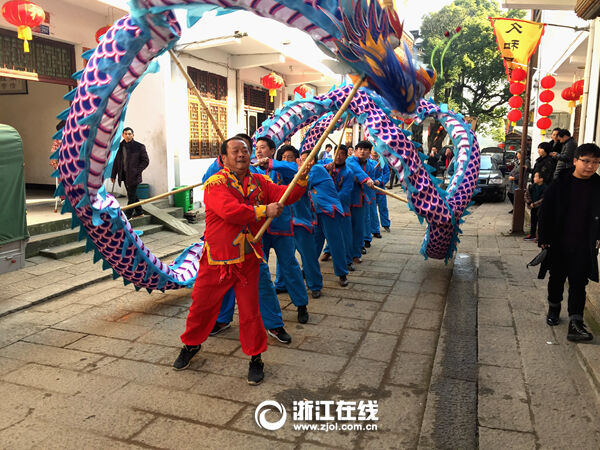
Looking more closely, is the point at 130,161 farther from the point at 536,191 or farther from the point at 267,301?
the point at 536,191

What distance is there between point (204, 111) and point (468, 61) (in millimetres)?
19266

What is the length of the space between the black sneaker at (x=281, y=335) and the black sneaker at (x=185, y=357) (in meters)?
0.70

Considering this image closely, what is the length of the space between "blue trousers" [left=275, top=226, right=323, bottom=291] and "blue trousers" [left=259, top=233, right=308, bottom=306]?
31cm

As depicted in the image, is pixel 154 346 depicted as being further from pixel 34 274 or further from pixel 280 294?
pixel 34 274

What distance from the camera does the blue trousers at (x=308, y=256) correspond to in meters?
4.73

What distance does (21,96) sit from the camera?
1004 cm

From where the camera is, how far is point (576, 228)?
379cm

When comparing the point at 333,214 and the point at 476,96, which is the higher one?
the point at 476,96

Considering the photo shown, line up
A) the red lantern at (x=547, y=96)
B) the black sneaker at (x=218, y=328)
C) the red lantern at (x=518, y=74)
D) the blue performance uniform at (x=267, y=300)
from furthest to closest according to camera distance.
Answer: the red lantern at (x=547, y=96), the red lantern at (x=518, y=74), the black sneaker at (x=218, y=328), the blue performance uniform at (x=267, y=300)

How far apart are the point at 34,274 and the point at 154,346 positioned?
2674 millimetres

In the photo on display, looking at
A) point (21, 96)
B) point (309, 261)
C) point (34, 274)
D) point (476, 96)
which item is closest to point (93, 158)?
point (309, 261)

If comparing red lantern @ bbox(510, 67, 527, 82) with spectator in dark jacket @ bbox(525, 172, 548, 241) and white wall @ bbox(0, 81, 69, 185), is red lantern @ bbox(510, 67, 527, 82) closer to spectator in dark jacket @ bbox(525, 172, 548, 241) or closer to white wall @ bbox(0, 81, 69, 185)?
spectator in dark jacket @ bbox(525, 172, 548, 241)

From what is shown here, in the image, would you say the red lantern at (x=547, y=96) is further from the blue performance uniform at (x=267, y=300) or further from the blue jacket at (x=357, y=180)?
the blue performance uniform at (x=267, y=300)

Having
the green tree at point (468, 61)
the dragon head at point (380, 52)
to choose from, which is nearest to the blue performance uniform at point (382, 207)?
the dragon head at point (380, 52)
